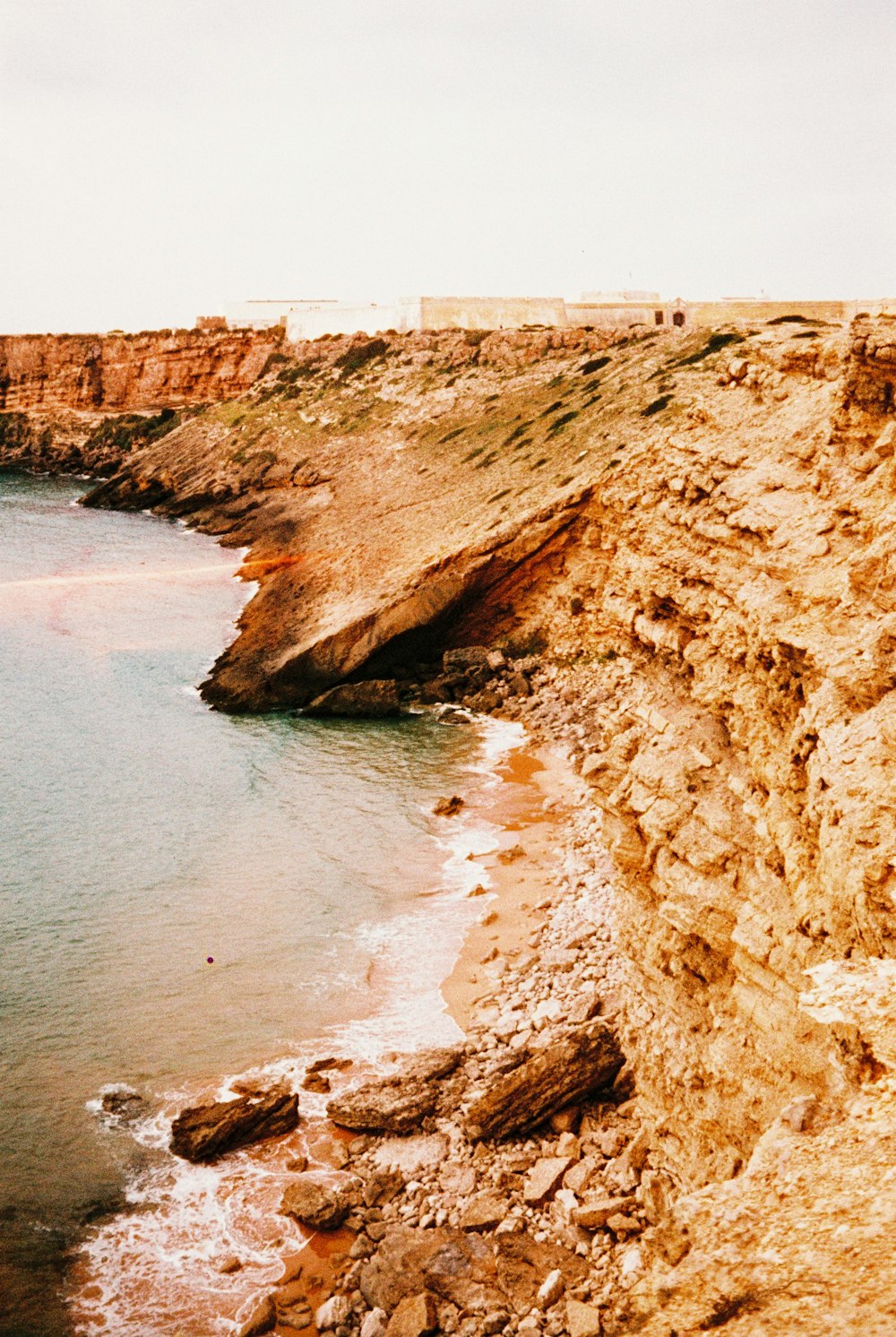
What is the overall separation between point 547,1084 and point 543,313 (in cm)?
6637

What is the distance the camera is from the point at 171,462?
80.2 m

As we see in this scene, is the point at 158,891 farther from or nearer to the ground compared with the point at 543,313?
nearer to the ground

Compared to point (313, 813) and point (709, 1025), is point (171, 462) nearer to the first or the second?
point (313, 813)

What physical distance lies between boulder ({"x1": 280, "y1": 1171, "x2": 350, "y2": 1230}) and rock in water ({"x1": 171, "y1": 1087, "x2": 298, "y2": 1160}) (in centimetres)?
125

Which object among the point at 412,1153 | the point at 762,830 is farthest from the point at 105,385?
the point at 762,830

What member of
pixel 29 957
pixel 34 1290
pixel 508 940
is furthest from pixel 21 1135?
pixel 508 940

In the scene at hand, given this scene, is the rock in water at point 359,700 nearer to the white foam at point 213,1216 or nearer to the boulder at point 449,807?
the boulder at point 449,807

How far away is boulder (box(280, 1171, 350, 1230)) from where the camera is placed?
13.6 meters

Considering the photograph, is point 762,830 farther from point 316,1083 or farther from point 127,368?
point 127,368

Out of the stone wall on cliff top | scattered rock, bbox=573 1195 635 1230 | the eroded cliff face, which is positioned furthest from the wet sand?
the eroded cliff face

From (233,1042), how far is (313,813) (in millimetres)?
10343

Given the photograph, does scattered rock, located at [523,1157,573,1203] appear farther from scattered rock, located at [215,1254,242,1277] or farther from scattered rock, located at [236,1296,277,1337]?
scattered rock, located at [215,1254,242,1277]

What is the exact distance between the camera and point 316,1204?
13750 mm

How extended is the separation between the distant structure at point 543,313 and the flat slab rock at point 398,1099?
165 ft
